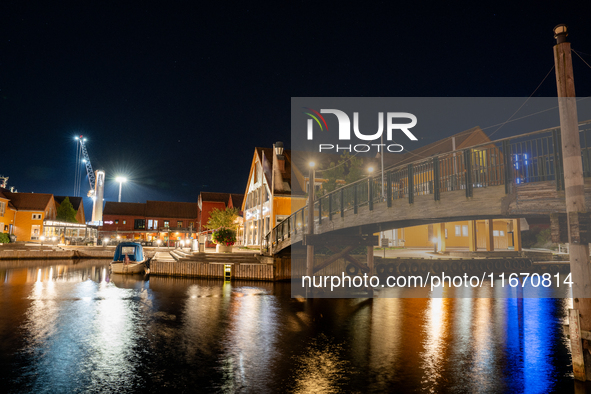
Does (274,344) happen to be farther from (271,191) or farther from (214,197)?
(214,197)

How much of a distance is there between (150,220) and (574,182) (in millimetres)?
73291

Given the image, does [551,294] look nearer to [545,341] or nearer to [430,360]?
[545,341]

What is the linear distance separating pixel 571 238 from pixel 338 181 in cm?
2578

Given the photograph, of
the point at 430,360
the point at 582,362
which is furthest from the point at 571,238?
the point at 430,360

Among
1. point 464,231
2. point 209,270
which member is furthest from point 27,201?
point 464,231

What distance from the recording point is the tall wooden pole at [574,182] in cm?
791

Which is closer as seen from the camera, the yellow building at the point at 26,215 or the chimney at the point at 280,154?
the chimney at the point at 280,154

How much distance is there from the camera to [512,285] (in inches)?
1101

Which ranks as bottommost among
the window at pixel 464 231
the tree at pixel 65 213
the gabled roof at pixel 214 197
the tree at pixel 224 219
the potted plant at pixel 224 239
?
the potted plant at pixel 224 239

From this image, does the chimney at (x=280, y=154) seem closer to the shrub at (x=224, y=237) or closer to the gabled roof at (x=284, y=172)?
the gabled roof at (x=284, y=172)

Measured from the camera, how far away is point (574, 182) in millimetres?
8086

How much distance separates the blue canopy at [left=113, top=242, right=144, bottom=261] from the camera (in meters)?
33.2

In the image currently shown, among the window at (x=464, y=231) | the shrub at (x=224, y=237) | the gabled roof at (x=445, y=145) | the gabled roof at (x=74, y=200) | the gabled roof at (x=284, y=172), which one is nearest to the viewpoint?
the shrub at (x=224, y=237)

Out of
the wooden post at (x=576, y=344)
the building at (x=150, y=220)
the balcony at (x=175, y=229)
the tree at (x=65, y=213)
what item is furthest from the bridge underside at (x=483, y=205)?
the tree at (x=65, y=213)
